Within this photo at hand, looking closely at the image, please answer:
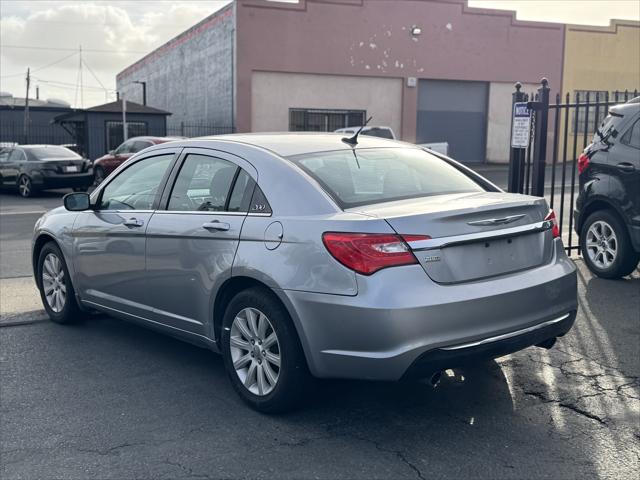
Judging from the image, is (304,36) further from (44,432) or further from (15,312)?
(44,432)

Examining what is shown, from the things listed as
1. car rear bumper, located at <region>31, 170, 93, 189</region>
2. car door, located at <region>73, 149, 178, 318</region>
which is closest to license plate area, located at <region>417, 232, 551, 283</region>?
car door, located at <region>73, 149, 178, 318</region>

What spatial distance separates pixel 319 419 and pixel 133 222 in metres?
2.02

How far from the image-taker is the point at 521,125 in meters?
8.67

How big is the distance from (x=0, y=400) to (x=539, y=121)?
640cm

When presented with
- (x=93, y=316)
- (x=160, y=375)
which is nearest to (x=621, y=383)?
(x=160, y=375)

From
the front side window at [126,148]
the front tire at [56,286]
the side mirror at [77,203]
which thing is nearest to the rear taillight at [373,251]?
the side mirror at [77,203]

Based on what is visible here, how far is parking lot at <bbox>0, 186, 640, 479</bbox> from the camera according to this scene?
361 cm

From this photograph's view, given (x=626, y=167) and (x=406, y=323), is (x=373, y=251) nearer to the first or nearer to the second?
(x=406, y=323)

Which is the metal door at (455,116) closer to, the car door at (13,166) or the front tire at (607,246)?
the car door at (13,166)

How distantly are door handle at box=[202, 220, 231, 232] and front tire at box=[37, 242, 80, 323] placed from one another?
204 cm

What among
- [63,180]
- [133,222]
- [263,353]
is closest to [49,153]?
[63,180]

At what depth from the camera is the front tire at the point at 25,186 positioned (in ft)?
64.4

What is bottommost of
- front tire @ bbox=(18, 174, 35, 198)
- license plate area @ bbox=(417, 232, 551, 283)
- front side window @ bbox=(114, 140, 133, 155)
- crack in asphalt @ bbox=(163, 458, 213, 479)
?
crack in asphalt @ bbox=(163, 458, 213, 479)

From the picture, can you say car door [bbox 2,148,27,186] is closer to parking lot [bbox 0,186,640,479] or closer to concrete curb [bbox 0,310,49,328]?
concrete curb [bbox 0,310,49,328]
